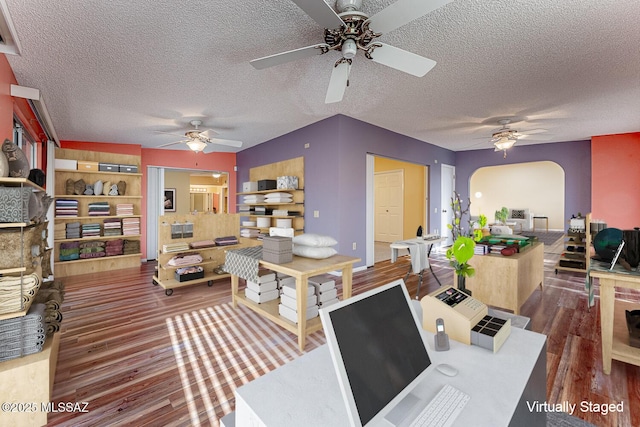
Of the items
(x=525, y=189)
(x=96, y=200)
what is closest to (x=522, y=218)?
(x=525, y=189)

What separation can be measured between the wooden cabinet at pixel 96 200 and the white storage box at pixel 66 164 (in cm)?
6

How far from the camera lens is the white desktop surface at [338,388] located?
74cm

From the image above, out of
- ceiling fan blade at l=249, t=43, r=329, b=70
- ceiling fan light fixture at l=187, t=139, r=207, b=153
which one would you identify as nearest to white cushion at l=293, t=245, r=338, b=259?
ceiling fan blade at l=249, t=43, r=329, b=70

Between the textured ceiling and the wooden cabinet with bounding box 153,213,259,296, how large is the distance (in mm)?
1585

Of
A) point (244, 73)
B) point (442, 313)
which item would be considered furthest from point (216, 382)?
point (244, 73)

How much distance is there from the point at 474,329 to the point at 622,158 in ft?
22.7

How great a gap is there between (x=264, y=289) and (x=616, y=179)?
23.0 feet

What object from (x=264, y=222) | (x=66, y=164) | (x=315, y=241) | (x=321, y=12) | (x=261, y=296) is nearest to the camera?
(x=321, y=12)

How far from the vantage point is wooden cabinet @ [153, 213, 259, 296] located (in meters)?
3.73

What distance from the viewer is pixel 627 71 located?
2.88 metres

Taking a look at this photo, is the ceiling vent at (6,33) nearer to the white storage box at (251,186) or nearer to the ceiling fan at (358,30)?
the ceiling fan at (358,30)

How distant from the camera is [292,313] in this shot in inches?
94.9

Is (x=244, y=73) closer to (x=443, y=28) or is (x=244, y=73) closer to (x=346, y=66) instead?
(x=346, y=66)

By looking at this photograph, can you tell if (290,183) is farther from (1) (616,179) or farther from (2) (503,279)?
(1) (616,179)
